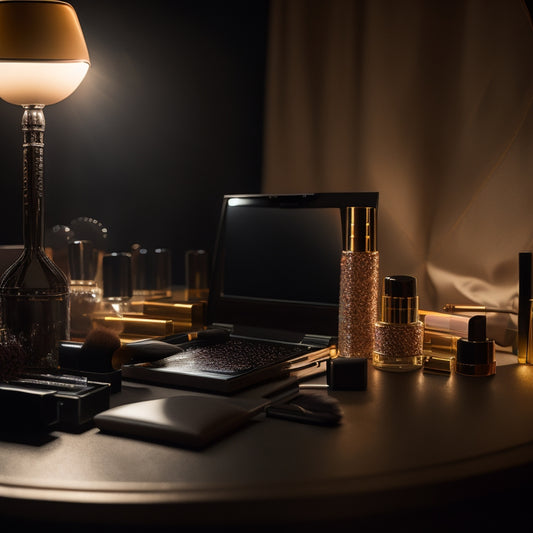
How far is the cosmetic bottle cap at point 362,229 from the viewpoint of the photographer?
3.48 ft

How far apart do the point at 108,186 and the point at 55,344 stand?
2.55 feet

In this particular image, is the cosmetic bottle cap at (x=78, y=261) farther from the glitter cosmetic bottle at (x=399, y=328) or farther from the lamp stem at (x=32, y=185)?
the glitter cosmetic bottle at (x=399, y=328)

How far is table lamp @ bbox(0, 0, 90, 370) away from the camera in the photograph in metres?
0.96

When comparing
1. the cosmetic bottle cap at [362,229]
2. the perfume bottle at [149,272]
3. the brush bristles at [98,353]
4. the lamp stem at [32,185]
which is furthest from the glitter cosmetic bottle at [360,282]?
the perfume bottle at [149,272]

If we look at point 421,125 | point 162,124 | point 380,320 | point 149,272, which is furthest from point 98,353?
point 162,124

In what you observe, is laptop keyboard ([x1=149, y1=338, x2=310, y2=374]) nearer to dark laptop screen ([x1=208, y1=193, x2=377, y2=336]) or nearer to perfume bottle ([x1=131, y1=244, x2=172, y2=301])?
dark laptop screen ([x1=208, y1=193, x2=377, y2=336])

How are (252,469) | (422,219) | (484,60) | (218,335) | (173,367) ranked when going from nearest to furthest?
(252,469), (173,367), (218,335), (484,60), (422,219)

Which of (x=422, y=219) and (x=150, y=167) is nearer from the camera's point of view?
(x=422, y=219)

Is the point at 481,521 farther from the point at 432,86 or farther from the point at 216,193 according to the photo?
the point at 216,193

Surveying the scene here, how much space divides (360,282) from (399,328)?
0.11 meters

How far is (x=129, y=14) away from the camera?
1.62 meters

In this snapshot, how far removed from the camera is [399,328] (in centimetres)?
99

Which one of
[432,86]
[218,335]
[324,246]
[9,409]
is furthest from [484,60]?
[9,409]

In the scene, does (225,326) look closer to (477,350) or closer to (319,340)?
(319,340)
